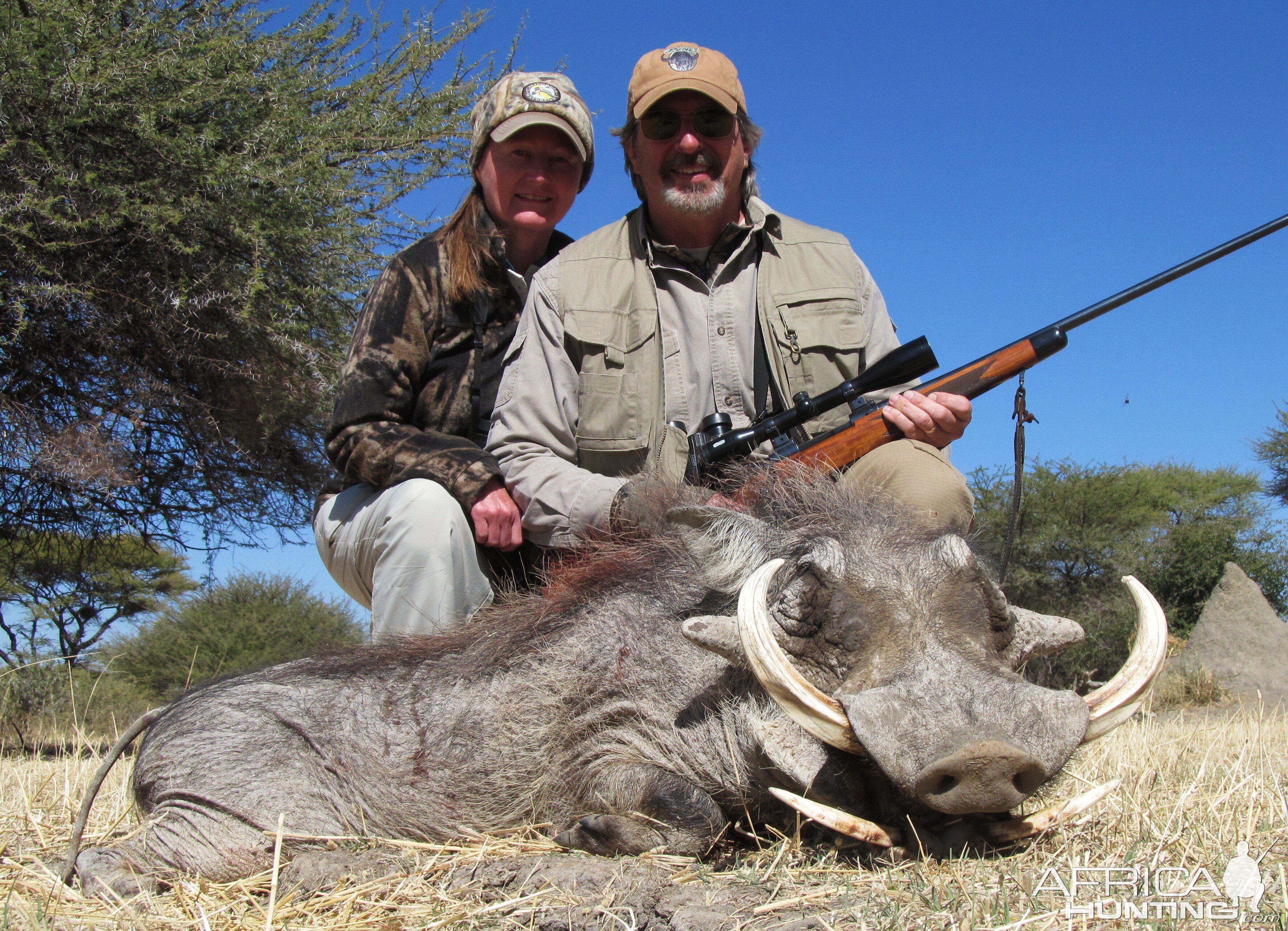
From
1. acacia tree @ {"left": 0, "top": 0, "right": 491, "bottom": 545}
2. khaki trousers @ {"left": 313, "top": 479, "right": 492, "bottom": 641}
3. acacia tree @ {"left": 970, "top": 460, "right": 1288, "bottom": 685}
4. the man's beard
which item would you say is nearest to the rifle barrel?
the man's beard

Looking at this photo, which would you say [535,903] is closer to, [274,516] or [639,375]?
[639,375]

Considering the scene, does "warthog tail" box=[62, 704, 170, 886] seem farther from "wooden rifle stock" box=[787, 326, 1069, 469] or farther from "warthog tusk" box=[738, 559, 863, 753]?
"wooden rifle stock" box=[787, 326, 1069, 469]

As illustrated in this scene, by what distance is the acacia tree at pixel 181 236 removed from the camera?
6594mm

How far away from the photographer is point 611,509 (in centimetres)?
323

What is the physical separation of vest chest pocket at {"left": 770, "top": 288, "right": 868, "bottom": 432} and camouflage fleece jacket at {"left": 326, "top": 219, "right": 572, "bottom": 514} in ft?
3.76

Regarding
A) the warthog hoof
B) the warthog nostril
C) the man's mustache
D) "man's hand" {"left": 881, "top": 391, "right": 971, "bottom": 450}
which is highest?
the man's mustache

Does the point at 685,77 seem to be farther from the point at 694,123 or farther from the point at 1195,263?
the point at 1195,263

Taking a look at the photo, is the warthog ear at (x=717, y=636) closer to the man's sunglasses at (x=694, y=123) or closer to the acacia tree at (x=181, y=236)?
the man's sunglasses at (x=694, y=123)

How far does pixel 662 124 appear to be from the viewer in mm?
4000

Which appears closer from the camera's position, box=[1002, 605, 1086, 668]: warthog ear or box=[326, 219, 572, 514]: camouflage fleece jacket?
box=[1002, 605, 1086, 668]: warthog ear

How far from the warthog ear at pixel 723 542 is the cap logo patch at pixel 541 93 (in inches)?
92.5

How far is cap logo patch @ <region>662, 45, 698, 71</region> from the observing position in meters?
3.92

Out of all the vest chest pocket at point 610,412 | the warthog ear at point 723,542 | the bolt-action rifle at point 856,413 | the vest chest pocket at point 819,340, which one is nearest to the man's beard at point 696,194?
the vest chest pocket at point 819,340

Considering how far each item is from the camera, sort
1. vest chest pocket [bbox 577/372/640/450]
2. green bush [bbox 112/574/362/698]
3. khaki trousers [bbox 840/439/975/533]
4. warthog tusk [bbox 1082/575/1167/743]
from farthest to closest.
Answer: green bush [bbox 112/574/362/698] → vest chest pocket [bbox 577/372/640/450] → khaki trousers [bbox 840/439/975/533] → warthog tusk [bbox 1082/575/1167/743]
